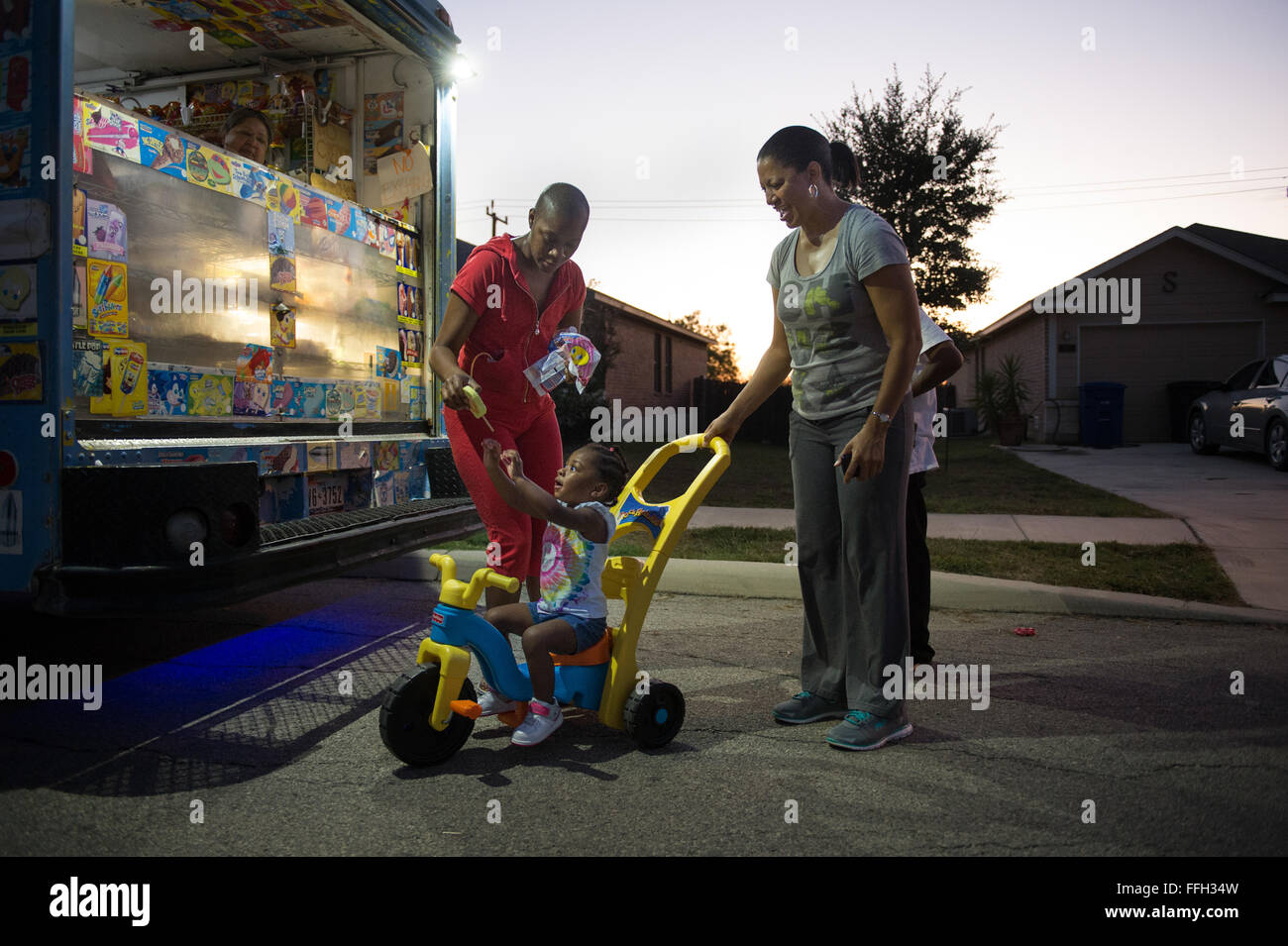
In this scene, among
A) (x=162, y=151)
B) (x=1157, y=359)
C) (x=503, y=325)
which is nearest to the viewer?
(x=503, y=325)

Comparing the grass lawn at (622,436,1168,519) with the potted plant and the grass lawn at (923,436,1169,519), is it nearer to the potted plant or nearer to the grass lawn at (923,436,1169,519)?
the grass lawn at (923,436,1169,519)

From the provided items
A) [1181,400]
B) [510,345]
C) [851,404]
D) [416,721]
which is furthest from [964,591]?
[1181,400]

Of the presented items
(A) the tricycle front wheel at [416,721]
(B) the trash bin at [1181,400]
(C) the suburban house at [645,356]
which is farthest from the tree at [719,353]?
(A) the tricycle front wheel at [416,721]

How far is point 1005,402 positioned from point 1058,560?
18156 millimetres

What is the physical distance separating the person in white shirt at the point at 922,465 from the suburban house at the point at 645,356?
2255cm

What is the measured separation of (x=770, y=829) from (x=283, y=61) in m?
5.41

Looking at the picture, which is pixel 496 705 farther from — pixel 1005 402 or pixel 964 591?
pixel 1005 402

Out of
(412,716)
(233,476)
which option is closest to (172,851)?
(412,716)

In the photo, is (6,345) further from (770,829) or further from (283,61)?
(283,61)

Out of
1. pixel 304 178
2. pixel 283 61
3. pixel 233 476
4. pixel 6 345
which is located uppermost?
A: pixel 283 61

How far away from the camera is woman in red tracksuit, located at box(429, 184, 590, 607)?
3.48 metres

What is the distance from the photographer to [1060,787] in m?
3.01

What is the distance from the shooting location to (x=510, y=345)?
366 centimetres

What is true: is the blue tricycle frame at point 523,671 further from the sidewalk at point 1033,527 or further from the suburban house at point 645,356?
the suburban house at point 645,356
